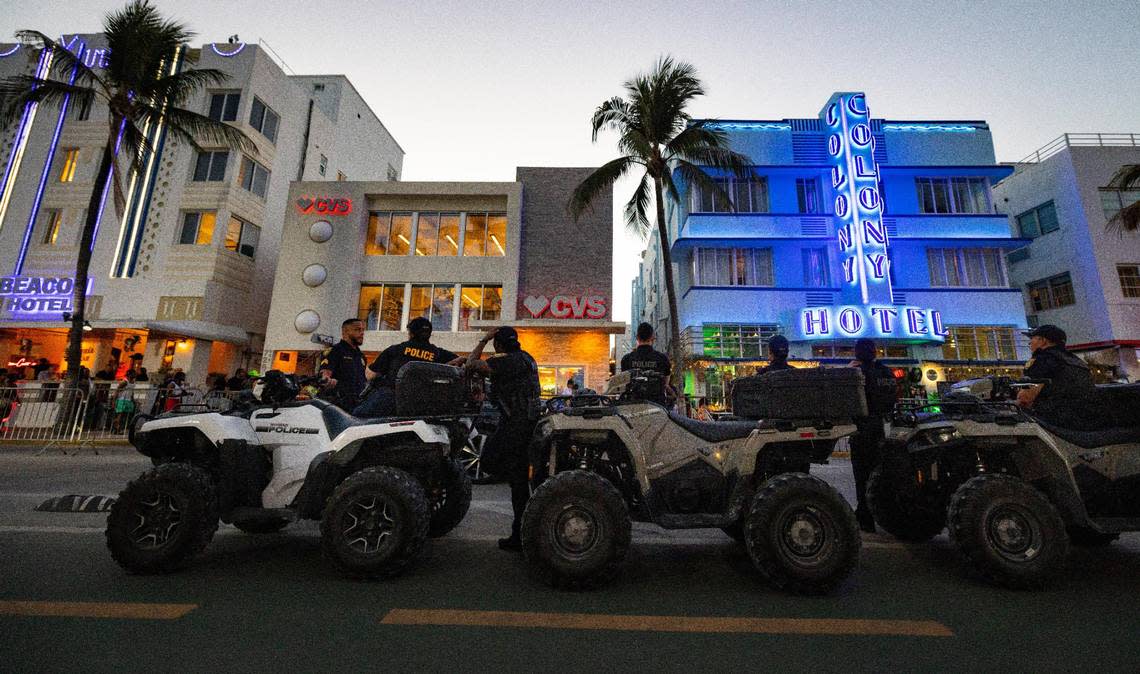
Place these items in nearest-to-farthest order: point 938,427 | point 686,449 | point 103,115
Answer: point 686,449, point 938,427, point 103,115

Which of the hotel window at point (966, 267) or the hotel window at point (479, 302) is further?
the hotel window at point (966, 267)

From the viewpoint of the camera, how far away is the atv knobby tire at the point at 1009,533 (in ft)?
10.0

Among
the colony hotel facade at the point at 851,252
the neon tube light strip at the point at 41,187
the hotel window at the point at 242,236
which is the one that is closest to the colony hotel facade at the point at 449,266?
the hotel window at the point at 242,236

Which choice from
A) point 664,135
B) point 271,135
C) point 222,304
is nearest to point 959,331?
point 664,135

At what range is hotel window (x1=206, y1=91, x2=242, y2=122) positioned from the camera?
1960 cm

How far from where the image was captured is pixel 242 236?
1958 cm

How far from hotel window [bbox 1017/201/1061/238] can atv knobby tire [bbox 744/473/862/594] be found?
26.9 meters

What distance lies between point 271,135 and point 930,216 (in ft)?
94.9

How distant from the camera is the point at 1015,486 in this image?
10.5 feet

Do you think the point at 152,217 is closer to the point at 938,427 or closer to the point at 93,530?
the point at 93,530

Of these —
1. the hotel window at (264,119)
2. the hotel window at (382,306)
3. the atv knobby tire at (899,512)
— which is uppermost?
the hotel window at (264,119)

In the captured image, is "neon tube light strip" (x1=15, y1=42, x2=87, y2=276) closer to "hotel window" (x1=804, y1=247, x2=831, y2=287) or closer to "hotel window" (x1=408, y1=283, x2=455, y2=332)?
"hotel window" (x1=408, y1=283, x2=455, y2=332)

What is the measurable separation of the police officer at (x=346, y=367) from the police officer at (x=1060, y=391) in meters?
6.46

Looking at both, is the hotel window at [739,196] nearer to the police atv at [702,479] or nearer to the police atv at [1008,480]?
the police atv at [1008,480]
